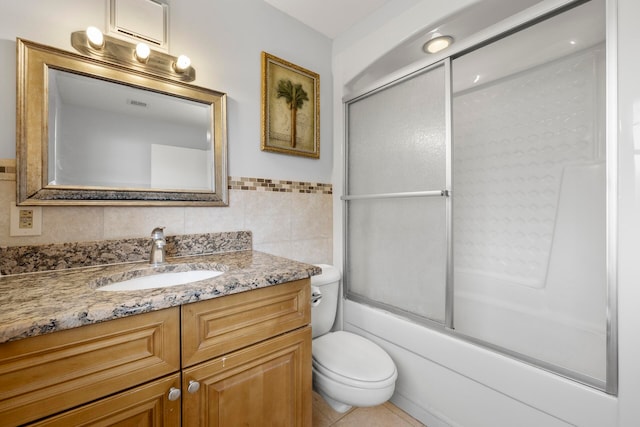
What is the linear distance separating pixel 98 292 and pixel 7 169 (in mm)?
681

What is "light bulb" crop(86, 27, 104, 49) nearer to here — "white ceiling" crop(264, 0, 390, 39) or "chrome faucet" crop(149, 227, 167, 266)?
"chrome faucet" crop(149, 227, 167, 266)

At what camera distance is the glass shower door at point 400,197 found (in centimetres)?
147

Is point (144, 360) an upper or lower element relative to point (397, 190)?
lower

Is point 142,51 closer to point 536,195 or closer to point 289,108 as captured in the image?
point 289,108

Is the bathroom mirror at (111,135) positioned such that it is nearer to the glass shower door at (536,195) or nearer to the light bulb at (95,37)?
the light bulb at (95,37)

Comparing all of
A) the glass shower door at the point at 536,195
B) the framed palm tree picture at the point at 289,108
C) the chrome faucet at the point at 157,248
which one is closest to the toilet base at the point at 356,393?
the glass shower door at the point at 536,195

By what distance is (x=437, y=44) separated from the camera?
1538 millimetres

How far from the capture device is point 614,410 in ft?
2.98

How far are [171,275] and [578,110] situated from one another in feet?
7.05

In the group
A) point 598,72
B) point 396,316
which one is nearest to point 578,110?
point 598,72

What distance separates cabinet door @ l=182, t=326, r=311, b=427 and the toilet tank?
1.72ft

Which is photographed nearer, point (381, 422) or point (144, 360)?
point (144, 360)

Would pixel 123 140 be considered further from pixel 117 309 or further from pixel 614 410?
pixel 614 410

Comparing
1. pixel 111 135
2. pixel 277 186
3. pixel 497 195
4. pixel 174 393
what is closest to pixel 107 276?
pixel 174 393
